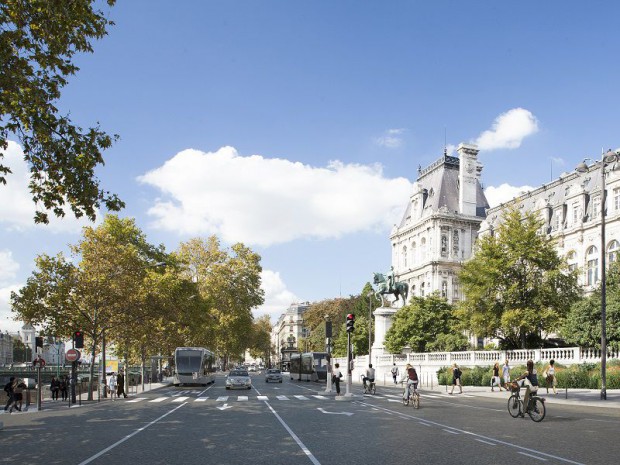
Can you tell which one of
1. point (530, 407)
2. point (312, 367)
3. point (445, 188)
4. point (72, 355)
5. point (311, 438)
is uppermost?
point (445, 188)

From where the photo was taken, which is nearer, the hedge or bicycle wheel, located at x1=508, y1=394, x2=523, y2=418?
bicycle wheel, located at x1=508, y1=394, x2=523, y2=418

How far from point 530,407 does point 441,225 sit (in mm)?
74866

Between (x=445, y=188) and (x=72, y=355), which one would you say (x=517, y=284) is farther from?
(x=445, y=188)

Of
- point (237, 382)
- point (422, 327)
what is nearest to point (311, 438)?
point (237, 382)

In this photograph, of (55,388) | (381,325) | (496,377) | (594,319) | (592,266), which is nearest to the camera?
(55,388)

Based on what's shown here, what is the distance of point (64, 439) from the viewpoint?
15.6m

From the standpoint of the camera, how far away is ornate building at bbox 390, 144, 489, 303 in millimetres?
92625

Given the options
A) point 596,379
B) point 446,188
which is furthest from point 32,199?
point 446,188

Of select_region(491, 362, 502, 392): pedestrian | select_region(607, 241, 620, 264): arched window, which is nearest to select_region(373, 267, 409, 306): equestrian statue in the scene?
select_region(607, 241, 620, 264): arched window

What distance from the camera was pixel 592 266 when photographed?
62.0 m

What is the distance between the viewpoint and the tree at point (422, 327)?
222 feet

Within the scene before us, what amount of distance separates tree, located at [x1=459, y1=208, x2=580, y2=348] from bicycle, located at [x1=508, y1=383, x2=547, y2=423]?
26.6m

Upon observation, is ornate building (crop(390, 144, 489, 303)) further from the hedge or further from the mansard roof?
the hedge

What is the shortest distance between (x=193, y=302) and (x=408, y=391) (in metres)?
37.1
